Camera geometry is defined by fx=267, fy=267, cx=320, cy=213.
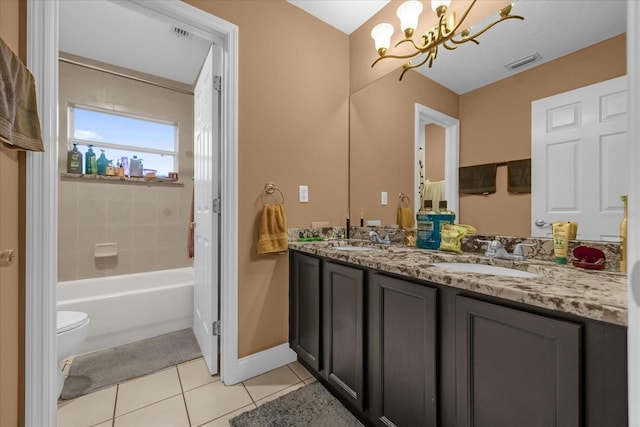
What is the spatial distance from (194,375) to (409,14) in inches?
104

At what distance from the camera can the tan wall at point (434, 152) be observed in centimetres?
152

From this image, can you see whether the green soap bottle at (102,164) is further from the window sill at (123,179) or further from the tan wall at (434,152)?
the tan wall at (434,152)

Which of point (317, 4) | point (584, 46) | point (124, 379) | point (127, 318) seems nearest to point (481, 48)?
point (584, 46)

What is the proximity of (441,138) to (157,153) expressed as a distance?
2.97 m

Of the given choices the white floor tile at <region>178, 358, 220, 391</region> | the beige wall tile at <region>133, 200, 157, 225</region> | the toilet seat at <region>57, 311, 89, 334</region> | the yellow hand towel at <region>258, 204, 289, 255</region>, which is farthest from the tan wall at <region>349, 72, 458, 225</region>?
the beige wall tile at <region>133, 200, 157, 225</region>

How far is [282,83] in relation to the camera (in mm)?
1848

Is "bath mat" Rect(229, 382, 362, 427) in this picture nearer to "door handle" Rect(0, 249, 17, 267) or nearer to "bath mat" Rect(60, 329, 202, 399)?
"bath mat" Rect(60, 329, 202, 399)

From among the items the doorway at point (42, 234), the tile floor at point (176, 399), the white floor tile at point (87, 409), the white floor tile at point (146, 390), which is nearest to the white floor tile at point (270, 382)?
the tile floor at point (176, 399)

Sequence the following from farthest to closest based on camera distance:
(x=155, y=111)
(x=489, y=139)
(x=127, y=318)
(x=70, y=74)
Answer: (x=155, y=111), (x=70, y=74), (x=127, y=318), (x=489, y=139)

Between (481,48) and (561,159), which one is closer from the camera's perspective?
(561,159)

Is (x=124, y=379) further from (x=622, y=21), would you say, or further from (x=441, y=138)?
(x=622, y=21)

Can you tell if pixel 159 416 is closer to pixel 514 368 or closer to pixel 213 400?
pixel 213 400

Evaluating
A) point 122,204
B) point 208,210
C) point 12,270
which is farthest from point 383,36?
point 122,204

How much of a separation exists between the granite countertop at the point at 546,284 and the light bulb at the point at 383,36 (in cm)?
144
